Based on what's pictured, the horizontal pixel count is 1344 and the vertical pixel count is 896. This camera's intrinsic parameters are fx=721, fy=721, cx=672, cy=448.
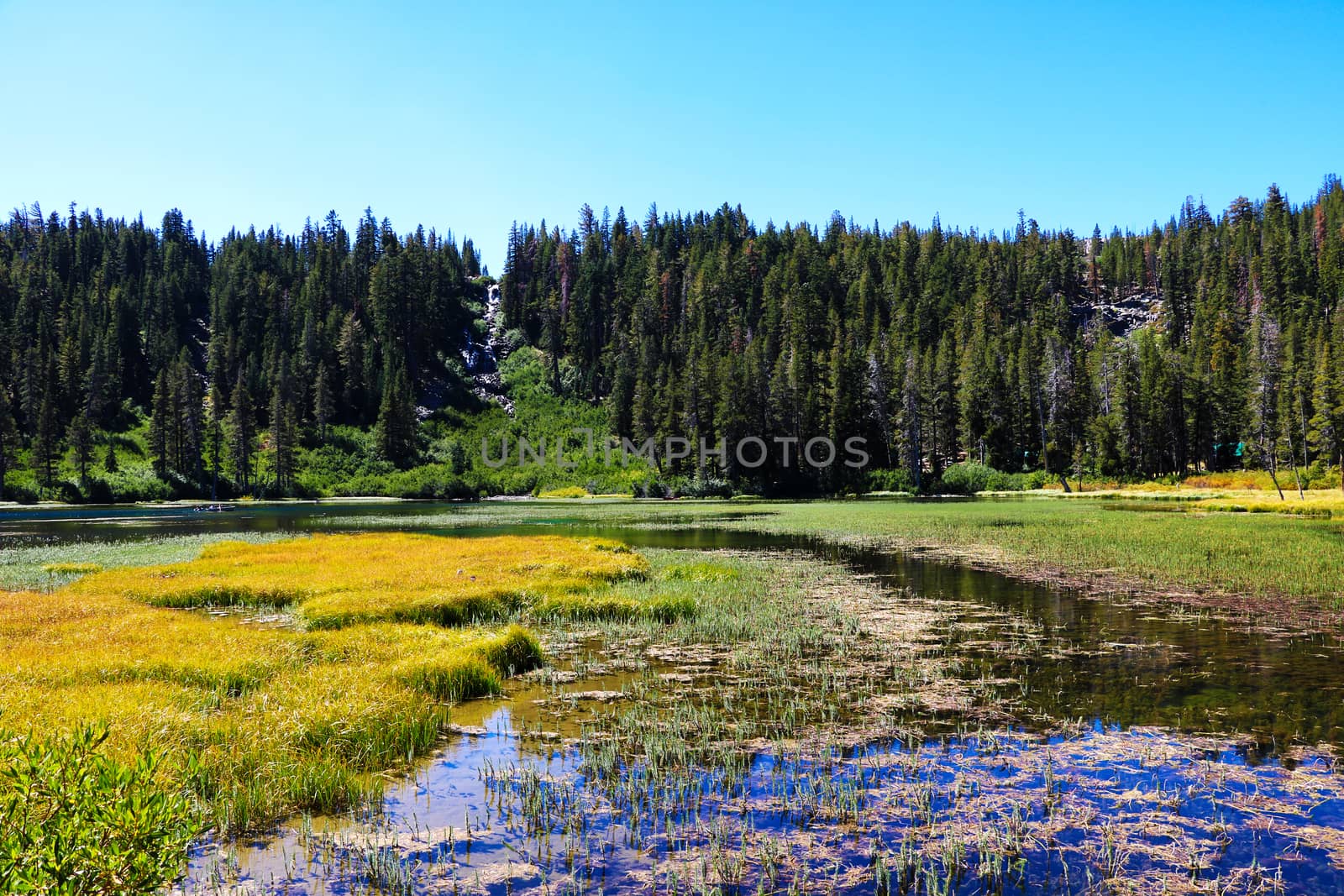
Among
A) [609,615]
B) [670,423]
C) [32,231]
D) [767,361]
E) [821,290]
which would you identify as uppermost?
[32,231]

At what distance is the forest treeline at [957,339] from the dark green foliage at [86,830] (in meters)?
102

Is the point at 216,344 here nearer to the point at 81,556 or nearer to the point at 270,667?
the point at 81,556

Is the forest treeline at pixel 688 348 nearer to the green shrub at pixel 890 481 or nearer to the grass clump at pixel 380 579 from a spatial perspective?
the green shrub at pixel 890 481

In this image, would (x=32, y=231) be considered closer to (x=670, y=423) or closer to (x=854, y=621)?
(x=670, y=423)

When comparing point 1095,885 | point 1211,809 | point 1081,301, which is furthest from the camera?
point 1081,301

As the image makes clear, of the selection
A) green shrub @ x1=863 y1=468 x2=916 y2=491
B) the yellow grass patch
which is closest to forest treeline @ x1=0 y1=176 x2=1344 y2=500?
green shrub @ x1=863 y1=468 x2=916 y2=491

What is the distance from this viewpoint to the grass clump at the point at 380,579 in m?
21.5

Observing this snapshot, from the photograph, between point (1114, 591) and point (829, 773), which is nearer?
point (829, 773)

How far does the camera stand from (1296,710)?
1223 cm

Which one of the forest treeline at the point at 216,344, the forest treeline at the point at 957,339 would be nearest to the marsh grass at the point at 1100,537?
the forest treeline at the point at 957,339

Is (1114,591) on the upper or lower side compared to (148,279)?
lower

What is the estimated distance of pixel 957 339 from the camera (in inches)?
5148

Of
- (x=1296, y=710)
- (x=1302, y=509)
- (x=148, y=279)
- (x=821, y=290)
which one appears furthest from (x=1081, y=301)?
(x=148, y=279)

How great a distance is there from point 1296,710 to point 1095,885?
8152mm
